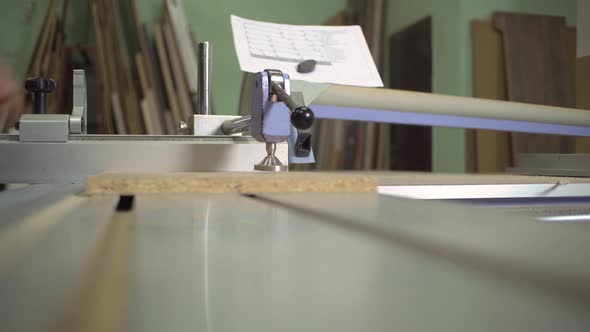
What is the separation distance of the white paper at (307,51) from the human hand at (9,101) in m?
2.31

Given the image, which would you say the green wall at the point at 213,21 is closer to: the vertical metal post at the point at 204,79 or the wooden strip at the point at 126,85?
the wooden strip at the point at 126,85

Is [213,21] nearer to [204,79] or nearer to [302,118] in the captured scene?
[204,79]

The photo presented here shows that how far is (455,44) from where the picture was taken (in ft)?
10.4

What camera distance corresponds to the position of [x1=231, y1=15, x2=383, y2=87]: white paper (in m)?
1.41

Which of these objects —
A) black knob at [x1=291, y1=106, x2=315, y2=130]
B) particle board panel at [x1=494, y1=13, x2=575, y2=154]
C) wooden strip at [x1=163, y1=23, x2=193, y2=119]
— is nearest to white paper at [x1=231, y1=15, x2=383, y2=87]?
black knob at [x1=291, y1=106, x2=315, y2=130]

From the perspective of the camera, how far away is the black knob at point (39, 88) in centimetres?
117

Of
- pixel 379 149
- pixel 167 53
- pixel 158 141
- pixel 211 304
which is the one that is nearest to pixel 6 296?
pixel 211 304

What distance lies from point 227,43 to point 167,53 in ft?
1.92

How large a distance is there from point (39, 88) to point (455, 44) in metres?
2.77

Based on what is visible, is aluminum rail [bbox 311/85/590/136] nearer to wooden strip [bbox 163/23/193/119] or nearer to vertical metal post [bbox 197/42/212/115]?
vertical metal post [bbox 197/42/212/115]

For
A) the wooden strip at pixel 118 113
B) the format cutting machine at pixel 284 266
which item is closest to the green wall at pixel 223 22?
the wooden strip at pixel 118 113

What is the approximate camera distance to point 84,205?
503 millimetres

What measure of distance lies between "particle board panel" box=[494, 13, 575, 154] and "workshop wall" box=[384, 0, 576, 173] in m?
0.13

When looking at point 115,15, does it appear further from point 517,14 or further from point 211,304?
point 211,304
